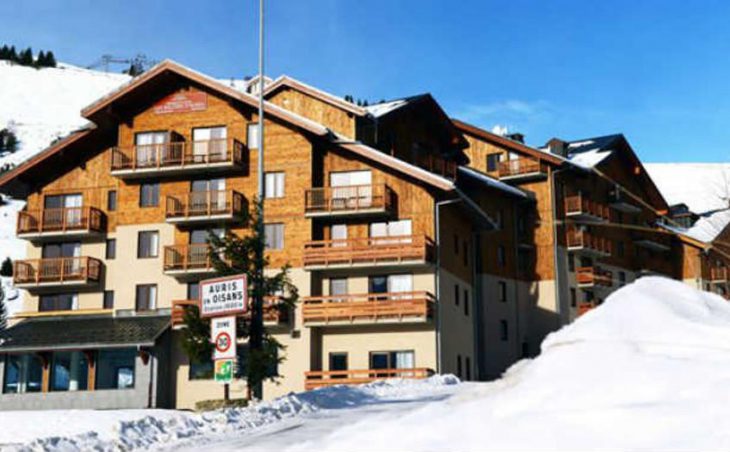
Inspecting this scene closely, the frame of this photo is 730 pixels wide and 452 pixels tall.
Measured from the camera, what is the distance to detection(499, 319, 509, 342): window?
183ft

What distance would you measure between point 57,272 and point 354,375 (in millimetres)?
16604

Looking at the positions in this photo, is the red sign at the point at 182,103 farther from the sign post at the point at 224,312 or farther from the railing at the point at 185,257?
the sign post at the point at 224,312

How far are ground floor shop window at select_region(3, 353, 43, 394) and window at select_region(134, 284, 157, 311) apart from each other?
17.8ft

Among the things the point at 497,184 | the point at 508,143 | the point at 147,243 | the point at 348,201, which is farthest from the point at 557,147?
the point at 147,243

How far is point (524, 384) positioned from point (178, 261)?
1534 inches

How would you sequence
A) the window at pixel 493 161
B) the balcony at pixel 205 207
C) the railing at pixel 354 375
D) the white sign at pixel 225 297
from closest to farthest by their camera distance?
1. the white sign at pixel 225 297
2. the railing at pixel 354 375
3. the balcony at pixel 205 207
4. the window at pixel 493 161

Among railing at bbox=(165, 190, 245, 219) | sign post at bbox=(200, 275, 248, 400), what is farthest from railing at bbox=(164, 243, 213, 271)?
sign post at bbox=(200, 275, 248, 400)

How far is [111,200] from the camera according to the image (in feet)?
158

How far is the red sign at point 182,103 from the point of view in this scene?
46.9m

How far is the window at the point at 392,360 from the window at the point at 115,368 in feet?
38.3

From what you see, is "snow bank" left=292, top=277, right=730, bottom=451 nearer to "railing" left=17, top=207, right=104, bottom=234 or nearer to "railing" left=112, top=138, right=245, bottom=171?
"railing" left=112, top=138, right=245, bottom=171

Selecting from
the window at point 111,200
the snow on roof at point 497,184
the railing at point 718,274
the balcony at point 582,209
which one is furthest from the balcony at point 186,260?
the railing at point 718,274

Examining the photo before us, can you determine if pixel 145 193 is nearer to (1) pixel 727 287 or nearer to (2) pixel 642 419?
(2) pixel 642 419

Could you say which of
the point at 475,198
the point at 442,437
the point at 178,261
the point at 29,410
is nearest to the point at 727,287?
the point at 475,198
